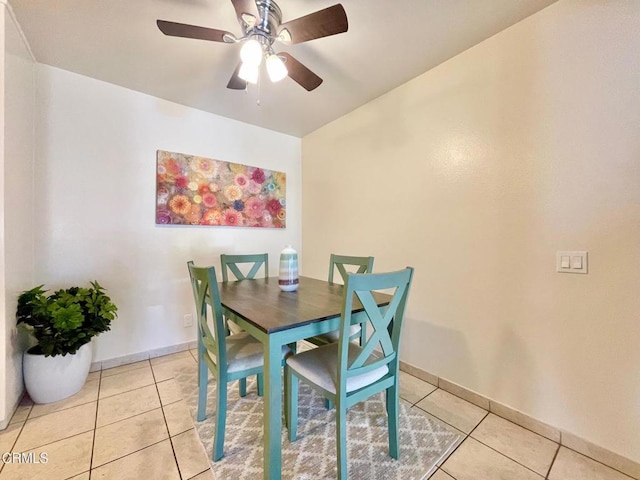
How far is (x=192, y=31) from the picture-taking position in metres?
1.33

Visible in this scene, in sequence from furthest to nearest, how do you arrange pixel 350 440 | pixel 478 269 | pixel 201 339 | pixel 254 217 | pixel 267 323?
pixel 254 217, pixel 478 269, pixel 201 339, pixel 350 440, pixel 267 323

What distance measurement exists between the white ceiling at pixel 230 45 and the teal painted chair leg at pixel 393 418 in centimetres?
208

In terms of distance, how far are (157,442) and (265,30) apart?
7.63 ft

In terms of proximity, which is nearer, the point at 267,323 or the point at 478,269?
the point at 267,323

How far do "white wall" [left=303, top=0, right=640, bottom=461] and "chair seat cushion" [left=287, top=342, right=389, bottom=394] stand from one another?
3.03 feet

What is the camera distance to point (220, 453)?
1.33m

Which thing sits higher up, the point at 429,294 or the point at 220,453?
the point at 429,294

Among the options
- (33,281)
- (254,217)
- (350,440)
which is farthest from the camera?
(254,217)

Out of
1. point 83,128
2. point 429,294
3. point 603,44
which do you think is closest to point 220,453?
point 429,294

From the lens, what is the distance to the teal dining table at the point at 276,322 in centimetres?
108

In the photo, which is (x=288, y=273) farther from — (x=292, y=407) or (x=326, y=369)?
(x=292, y=407)

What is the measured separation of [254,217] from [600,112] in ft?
9.18

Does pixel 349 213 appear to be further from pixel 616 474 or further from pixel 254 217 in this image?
pixel 616 474

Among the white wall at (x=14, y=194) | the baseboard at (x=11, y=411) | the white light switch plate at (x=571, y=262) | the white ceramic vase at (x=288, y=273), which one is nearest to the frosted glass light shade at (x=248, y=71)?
the white ceramic vase at (x=288, y=273)
